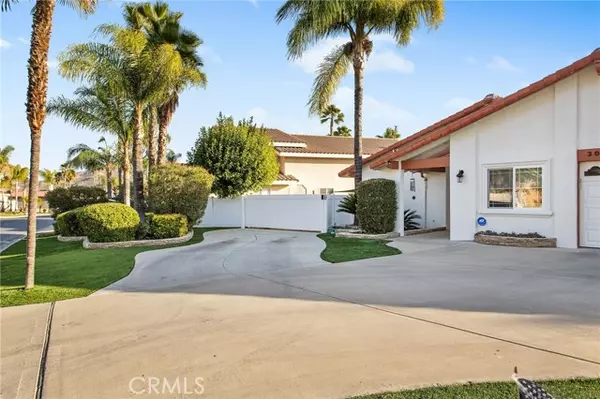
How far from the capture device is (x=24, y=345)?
5.38 m

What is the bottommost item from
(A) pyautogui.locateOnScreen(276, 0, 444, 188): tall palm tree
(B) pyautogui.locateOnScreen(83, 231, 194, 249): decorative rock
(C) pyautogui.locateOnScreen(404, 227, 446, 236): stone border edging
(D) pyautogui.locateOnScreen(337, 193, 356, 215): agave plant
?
(B) pyautogui.locateOnScreen(83, 231, 194, 249): decorative rock

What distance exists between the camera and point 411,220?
19766 millimetres

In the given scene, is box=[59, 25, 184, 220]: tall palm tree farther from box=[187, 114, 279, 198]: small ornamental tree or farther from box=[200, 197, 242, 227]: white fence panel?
box=[200, 197, 242, 227]: white fence panel

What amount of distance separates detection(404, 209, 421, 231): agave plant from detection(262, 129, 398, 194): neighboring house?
996 centimetres

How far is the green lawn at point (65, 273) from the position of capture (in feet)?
26.4

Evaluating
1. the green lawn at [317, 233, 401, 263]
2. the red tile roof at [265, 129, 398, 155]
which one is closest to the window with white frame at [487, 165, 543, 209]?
the green lawn at [317, 233, 401, 263]

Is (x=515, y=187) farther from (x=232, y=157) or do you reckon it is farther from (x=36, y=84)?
(x=232, y=157)

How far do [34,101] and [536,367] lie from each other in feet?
31.1

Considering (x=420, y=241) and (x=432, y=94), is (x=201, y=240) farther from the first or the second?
(x=432, y=94)

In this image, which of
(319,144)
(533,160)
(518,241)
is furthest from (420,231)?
(319,144)

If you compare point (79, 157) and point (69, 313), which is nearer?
point (69, 313)

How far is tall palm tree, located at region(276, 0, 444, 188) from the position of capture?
53.9ft

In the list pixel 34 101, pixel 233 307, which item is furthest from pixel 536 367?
pixel 34 101

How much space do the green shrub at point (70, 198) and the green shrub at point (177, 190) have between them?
677 cm
